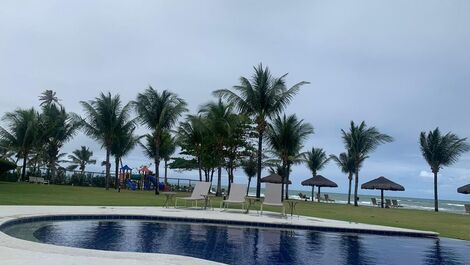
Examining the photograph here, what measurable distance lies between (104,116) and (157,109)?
546 centimetres

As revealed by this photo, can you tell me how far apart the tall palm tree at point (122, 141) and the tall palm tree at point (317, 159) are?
1732cm

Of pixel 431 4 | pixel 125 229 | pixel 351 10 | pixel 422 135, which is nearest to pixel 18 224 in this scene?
pixel 125 229

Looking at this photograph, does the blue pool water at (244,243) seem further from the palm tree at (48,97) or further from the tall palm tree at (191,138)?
the palm tree at (48,97)

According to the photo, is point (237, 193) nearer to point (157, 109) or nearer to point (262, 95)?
point (262, 95)

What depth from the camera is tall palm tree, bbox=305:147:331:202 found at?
145ft

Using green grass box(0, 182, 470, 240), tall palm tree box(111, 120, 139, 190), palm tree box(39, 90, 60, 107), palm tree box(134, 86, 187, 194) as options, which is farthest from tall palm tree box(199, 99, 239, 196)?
palm tree box(39, 90, 60, 107)

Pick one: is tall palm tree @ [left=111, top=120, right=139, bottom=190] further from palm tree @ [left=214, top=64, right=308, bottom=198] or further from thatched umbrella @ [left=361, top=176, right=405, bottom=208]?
thatched umbrella @ [left=361, top=176, right=405, bottom=208]

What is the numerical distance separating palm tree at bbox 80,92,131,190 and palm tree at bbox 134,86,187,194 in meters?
4.00

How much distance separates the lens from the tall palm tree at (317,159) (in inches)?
1736

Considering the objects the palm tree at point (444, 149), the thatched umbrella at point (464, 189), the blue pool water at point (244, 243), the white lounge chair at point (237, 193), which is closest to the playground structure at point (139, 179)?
the palm tree at point (444, 149)

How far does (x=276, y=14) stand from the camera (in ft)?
46.1

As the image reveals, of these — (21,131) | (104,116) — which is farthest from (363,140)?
(21,131)

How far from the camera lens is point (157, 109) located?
93.5 feet

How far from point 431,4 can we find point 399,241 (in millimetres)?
7150
